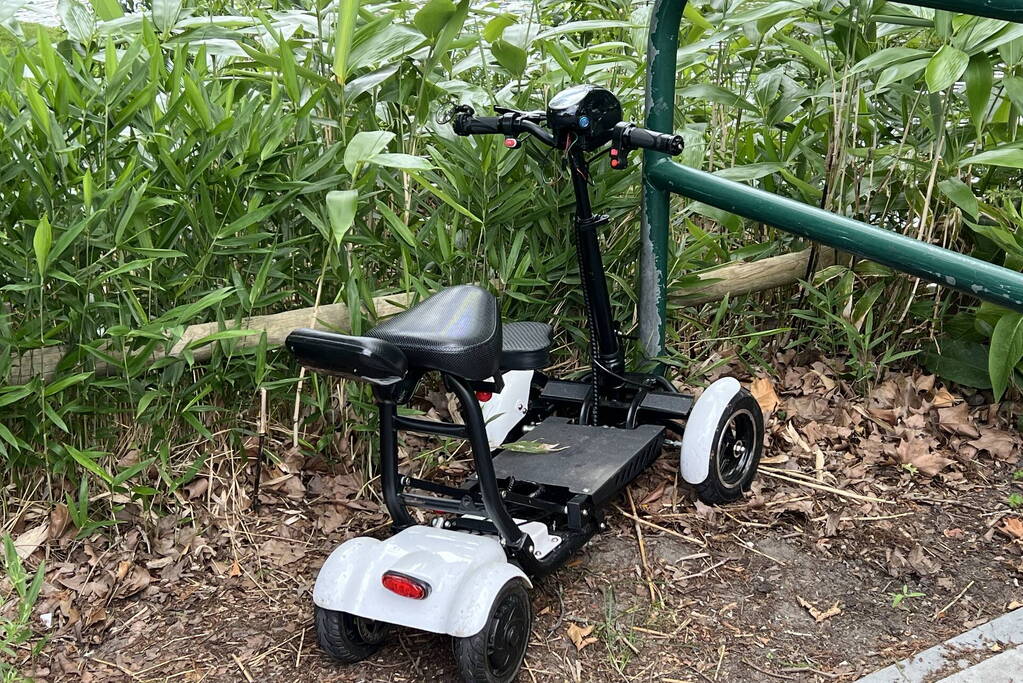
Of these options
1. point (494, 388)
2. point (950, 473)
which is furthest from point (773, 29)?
point (494, 388)

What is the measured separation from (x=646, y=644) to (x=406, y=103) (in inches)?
62.3

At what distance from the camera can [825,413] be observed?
11.2 ft

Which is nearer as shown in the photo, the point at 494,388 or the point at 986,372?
the point at 494,388

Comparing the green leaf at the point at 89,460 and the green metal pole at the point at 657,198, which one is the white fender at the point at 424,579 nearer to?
the green leaf at the point at 89,460

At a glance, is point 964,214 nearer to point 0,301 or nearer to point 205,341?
point 205,341

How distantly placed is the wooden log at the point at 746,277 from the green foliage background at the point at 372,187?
66 millimetres

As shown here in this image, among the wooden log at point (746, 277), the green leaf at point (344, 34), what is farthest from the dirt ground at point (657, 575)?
the green leaf at point (344, 34)

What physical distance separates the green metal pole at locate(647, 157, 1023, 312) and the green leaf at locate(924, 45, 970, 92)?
1.63ft

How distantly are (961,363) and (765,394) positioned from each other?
0.62m

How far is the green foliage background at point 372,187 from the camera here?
2.53 meters

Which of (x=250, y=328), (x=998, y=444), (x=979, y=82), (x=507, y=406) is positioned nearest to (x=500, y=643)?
(x=507, y=406)

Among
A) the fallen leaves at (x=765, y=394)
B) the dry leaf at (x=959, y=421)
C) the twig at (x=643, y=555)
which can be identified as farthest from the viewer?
the fallen leaves at (x=765, y=394)

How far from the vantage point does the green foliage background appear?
2.53 metres

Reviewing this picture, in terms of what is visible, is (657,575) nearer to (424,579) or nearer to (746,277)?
(424,579)
